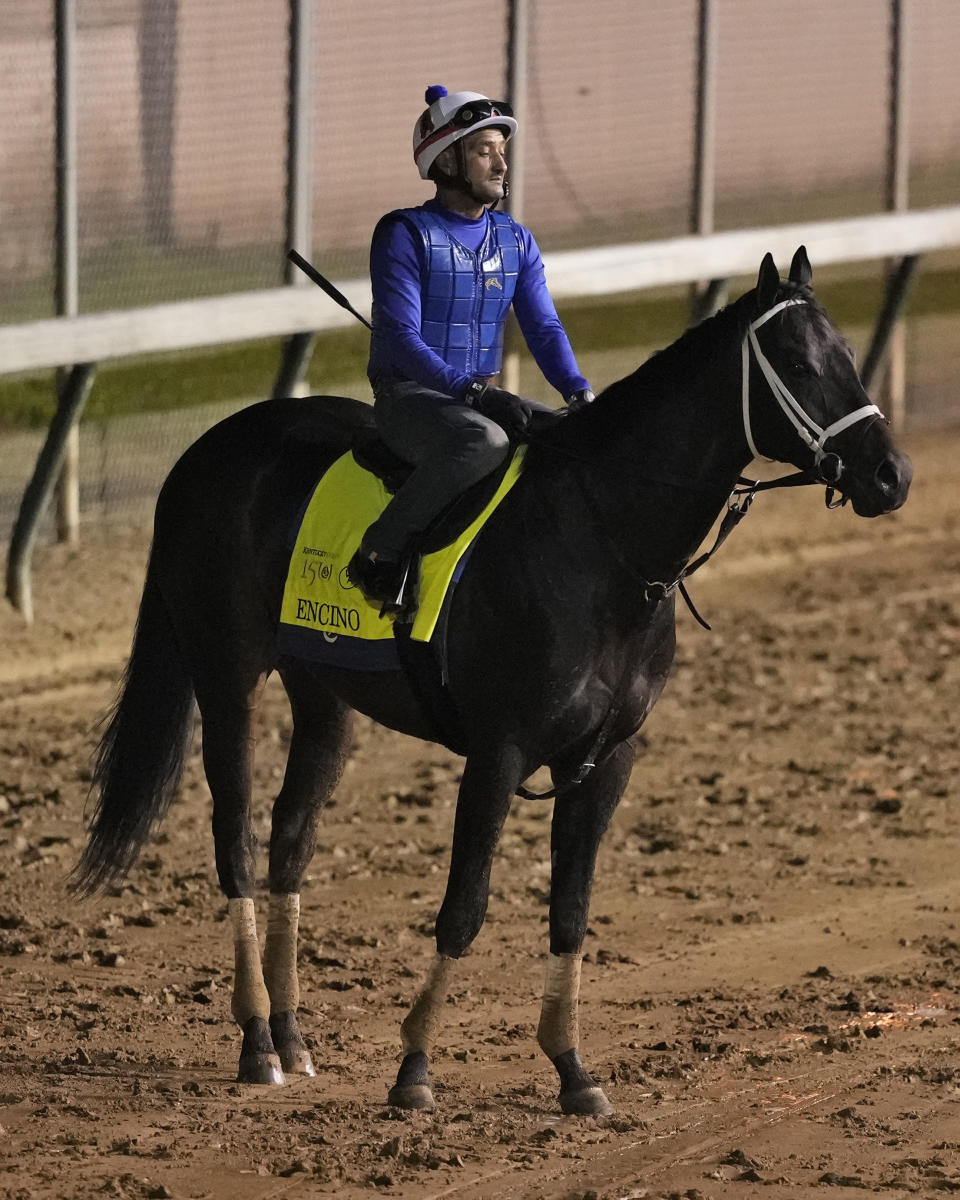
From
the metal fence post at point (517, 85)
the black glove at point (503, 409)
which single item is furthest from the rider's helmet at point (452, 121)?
the metal fence post at point (517, 85)

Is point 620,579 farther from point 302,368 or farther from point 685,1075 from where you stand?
point 302,368

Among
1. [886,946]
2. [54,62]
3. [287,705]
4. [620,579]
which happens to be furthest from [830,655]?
[620,579]

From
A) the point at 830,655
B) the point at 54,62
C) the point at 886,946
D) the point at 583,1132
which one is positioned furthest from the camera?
the point at 830,655

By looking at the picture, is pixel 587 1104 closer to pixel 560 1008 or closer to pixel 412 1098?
pixel 560 1008

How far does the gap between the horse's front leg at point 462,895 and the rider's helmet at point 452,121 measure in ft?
5.18

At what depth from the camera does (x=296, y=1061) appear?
19.5 feet

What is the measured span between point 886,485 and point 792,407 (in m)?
0.30

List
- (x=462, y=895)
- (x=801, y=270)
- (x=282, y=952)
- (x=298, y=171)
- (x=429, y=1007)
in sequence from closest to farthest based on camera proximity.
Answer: (x=801, y=270)
(x=462, y=895)
(x=429, y=1007)
(x=282, y=952)
(x=298, y=171)

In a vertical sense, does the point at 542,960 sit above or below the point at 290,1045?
below

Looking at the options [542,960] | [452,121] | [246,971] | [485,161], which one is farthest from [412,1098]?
[452,121]

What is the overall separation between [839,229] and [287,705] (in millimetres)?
5314

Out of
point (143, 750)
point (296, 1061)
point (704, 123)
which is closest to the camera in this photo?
point (296, 1061)

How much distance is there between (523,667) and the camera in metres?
5.44

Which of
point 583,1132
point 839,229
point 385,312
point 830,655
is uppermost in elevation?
point 385,312
